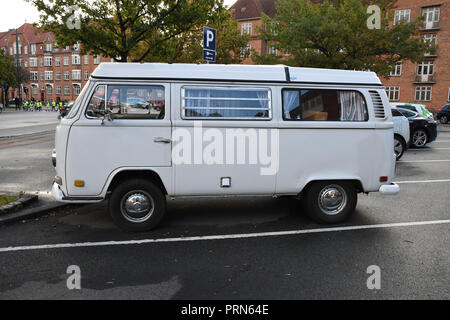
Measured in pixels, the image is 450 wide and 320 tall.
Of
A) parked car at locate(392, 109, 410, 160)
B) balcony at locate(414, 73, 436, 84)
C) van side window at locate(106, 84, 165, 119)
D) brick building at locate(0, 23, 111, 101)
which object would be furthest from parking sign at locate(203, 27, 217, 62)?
brick building at locate(0, 23, 111, 101)

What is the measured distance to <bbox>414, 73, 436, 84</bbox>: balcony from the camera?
1727 inches

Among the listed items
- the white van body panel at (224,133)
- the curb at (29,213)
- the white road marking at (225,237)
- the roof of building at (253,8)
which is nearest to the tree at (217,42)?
the curb at (29,213)

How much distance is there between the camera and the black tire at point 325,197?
589 centimetres

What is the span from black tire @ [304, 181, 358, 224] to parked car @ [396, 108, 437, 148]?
10.9 meters

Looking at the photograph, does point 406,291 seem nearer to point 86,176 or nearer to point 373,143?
point 373,143

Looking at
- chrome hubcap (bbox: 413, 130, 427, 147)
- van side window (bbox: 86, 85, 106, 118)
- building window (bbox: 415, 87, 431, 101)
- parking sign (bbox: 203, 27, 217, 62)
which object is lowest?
chrome hubcap (bbox: 413, 130, 427, 147)

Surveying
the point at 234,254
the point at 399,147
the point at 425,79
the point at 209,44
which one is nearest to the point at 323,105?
the point at 234,254

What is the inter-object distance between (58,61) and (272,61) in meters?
68.7

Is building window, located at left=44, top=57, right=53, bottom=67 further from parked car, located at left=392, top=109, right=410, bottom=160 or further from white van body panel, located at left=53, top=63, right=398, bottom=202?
white van body panel, located at left=53, top=63, right=398, bottom=202

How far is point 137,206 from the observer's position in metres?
5.49

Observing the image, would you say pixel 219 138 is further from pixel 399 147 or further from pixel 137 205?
pixel 399 147

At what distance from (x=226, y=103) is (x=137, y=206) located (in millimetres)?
1989
